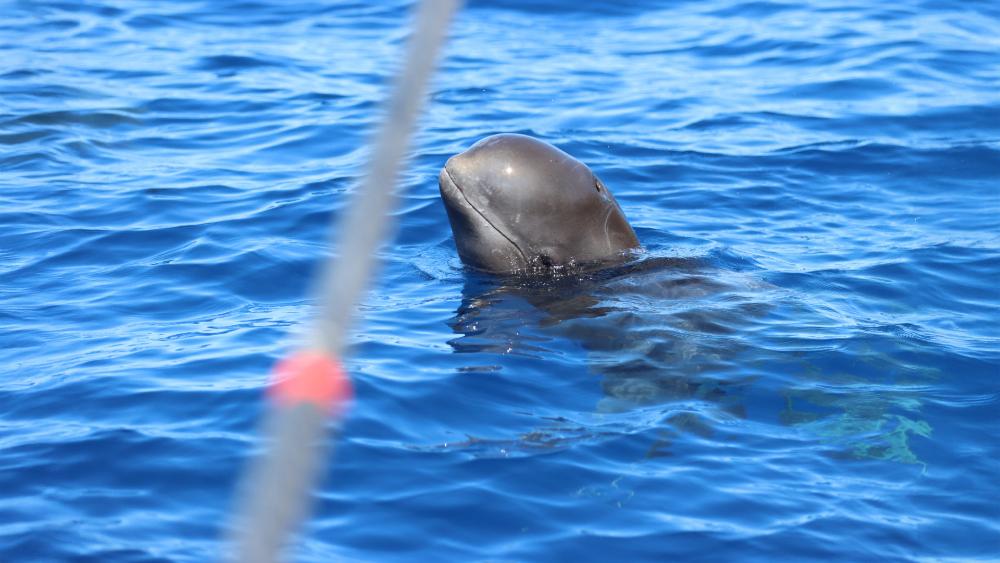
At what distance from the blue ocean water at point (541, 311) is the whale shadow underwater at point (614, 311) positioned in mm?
26

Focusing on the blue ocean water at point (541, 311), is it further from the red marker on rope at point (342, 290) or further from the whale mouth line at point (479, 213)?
the red marker on rope at point (342, 290)

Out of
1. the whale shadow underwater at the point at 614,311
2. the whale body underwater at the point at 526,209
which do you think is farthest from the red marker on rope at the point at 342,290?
the whale body underwater at the point at 526,209

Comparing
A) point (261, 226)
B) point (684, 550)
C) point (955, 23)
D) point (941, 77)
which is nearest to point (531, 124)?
point (261, 226)

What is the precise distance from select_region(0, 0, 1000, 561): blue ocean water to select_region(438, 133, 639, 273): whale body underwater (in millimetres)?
201

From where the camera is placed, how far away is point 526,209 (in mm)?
7113

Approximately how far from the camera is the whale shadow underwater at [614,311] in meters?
5.82

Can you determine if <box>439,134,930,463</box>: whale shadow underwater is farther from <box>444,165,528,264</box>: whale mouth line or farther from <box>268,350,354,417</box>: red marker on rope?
<box>268,350,354,417</box>: red marker on rope

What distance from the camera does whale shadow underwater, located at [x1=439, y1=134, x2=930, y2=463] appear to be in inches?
229

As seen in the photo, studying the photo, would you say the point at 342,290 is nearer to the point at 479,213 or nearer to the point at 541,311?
the point at 541,311

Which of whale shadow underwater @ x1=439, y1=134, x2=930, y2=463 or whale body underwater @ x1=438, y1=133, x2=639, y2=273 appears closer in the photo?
whale shadow underwater @ x1=439, y1=134, x2=930, y2=463

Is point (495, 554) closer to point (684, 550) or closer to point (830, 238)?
point (684, 550)

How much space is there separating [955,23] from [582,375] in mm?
11100

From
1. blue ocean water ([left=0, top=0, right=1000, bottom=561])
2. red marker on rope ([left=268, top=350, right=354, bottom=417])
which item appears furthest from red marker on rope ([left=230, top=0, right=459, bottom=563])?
blue ocean water ([left=0, top=0, right=1000, bottom=561])

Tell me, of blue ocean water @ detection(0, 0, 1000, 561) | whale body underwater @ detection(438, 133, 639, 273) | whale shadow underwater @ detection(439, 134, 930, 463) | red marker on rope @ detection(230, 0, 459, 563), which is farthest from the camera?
whale body underwater @ detection(438, 133, 639, 273)
